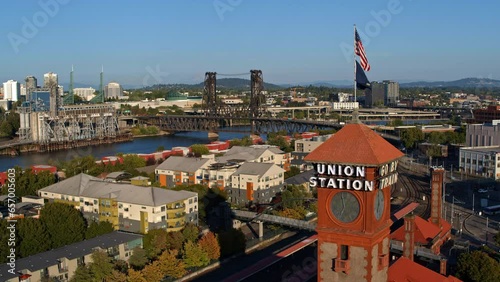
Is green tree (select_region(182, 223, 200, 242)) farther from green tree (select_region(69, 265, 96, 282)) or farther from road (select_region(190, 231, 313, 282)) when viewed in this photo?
green tree (select_region(69, 265, 96, 282))

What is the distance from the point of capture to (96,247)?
55.6 ft

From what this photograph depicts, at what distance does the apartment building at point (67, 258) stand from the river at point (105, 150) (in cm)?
2546

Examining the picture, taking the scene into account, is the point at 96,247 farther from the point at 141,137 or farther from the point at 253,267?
the point at 141,137

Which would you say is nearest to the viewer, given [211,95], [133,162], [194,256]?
[194,256]

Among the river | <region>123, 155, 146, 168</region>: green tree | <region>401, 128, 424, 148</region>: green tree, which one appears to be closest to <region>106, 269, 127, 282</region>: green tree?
<region>123, 155, 146, 168</region>: green tree

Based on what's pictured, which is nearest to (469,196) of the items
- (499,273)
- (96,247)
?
(499,273)

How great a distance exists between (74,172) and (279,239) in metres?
14.7

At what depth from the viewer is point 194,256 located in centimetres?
1694

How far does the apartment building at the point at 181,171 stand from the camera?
27.7 m

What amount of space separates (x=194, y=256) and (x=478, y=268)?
788 centimetres

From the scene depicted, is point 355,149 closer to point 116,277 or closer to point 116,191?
point 116,277

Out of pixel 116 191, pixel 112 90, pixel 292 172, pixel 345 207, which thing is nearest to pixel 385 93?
pixel 112 90

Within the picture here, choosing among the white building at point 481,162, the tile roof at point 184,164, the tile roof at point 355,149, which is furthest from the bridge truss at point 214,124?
the tile roof at point 355,149

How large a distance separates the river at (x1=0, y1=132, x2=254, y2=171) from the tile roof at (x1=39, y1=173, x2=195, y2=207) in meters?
19.3
